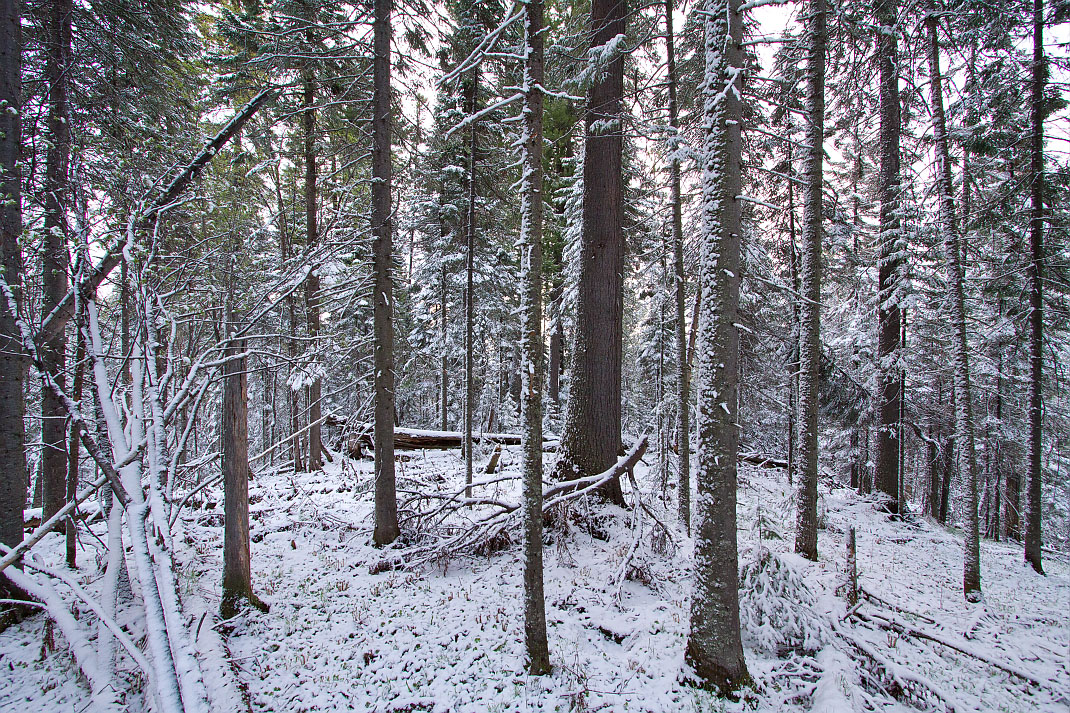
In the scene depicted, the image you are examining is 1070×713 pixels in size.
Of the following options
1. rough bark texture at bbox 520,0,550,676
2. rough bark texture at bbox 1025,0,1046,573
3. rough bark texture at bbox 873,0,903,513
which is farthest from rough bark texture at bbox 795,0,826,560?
rough bark texture at bbox 873,0,903,513

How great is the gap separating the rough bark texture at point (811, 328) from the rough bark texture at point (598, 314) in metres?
3.69

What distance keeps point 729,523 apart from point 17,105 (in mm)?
9639

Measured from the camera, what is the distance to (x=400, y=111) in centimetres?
801

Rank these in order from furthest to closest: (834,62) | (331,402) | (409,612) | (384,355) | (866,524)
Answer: (331,402)
(866,524)
(834,62)
(384,355)
(409,612)

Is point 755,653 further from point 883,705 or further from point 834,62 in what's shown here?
point 834,62

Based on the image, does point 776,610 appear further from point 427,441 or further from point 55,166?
point 427,441

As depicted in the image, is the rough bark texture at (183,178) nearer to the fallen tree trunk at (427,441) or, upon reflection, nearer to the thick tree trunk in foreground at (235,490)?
the thick tree trunk in foreground at (235,490)

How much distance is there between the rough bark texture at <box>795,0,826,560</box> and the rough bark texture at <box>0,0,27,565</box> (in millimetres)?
11714

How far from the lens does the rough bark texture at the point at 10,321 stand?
5.05 metres

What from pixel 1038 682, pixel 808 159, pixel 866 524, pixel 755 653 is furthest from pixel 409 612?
pixel 866 524

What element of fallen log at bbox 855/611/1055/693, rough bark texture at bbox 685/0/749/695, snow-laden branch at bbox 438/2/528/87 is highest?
snow-laden branch at bbox 438/2/528/87

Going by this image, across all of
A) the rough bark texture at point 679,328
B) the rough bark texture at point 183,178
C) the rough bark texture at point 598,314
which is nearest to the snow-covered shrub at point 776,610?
the rough bark texture at point 598,314

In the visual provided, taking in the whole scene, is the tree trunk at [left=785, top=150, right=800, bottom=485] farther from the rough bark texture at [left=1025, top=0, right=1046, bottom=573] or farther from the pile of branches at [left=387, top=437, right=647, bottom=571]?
the pile of branches at [left=387, top=437, right=647, bottom=571]

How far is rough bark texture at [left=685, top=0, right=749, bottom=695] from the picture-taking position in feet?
13.6
